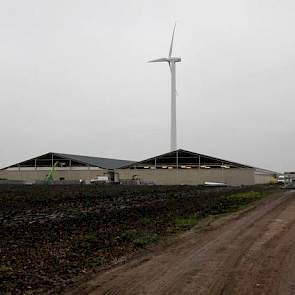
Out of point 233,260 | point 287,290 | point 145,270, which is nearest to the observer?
point 287,290

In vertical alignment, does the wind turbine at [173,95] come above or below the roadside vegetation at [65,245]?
above

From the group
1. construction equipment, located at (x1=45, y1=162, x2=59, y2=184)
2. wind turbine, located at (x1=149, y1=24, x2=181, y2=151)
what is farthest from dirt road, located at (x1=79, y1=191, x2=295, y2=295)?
construction equipment, located at (x1=45, y1=162, x2=59, y2=184)

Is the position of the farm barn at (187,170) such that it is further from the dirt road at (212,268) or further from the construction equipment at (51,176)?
the dirt road at (212,268)

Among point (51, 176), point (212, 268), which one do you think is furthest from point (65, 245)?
point (51, 176)

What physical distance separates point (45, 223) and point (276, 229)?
1029 centimetres

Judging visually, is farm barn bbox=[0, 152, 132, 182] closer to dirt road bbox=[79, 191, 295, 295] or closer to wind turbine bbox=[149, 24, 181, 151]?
wind turbine bbox=[149, 24, 181, 151]

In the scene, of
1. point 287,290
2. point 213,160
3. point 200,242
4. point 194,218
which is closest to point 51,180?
point 213,160

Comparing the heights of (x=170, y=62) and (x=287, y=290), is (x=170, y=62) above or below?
above

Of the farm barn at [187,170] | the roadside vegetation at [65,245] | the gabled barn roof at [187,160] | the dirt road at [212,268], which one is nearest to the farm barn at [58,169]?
the farm barn at [187,170]

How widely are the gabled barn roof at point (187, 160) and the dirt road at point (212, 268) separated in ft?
278

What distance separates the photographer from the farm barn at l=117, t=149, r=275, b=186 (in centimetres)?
10094

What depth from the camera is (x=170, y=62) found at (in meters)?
102

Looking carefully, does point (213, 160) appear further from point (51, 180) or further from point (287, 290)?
point (287, 290)

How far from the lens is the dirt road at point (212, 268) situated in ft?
30.3
